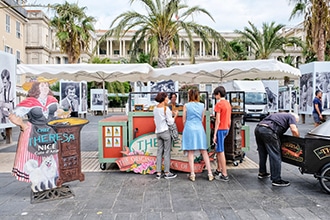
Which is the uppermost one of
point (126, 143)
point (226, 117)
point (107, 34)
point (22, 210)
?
point (107, 34)

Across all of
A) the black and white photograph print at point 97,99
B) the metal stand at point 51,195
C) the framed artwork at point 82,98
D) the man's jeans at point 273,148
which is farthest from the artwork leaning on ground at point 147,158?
the black and white photograph print at point 97,99

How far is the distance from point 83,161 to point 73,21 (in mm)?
16708

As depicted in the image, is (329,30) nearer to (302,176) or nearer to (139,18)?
(139,18)

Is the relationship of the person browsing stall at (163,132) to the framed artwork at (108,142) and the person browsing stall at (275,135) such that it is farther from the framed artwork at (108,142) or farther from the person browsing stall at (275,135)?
the person browsing stall at (275,135)

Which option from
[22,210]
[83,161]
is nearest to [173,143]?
[83,161]

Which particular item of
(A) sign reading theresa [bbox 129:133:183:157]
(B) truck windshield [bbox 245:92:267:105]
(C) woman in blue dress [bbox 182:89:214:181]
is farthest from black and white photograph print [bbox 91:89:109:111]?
(C) woman in blue dress [bbox 182:89:214:181]

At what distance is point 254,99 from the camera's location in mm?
20109

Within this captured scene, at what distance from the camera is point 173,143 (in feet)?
20.7

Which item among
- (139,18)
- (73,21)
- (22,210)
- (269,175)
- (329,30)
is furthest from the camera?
(73,21)

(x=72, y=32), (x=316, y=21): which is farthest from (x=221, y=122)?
(x=72, y=32)

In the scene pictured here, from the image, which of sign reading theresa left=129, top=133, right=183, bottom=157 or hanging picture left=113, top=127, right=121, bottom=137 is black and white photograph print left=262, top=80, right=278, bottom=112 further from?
hanging picture left=113, top=127, right=121, bottom=137

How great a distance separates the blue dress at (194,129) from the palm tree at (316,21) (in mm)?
15365

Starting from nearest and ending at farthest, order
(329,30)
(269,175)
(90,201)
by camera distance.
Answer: (90,201)
(269,175)
(329,30)

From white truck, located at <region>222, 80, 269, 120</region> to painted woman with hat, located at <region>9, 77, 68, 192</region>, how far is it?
16438mm
